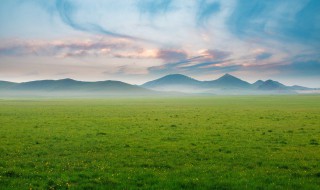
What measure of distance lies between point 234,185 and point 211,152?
22.8 ft

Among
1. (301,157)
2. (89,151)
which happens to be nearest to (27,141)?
(89,151)

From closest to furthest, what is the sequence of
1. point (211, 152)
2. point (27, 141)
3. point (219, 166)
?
point (219, 166)
point (211, 152)
point (27, 141)

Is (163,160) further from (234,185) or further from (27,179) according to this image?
(27,179)

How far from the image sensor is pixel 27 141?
23906 millimetres

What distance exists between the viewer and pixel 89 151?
19766 millimetres

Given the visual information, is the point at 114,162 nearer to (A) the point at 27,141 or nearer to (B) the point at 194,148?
(B) the point at 194,148

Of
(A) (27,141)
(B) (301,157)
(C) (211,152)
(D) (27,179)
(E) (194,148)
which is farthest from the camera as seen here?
(A) (27,141)

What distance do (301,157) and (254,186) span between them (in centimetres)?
714

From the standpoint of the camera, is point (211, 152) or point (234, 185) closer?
point (234, 185)

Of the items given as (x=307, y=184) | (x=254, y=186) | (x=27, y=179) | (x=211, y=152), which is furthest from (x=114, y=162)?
(x=307, y=184)

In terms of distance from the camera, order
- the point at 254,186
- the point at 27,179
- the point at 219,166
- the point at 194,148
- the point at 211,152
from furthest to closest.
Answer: the point at 194,148 → the point at 211,152 → the point at 219,166 → the point at 27,179 → the point at 254,186

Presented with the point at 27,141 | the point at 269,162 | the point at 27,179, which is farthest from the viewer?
the point at 27,141

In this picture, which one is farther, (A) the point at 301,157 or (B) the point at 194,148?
(B) the point at 194,148

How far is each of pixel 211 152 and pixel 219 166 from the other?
3.81 metres
